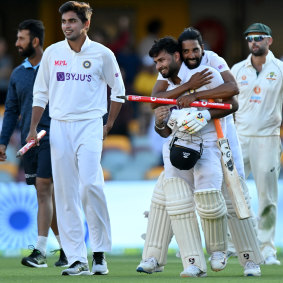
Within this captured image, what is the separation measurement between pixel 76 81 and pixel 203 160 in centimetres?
133

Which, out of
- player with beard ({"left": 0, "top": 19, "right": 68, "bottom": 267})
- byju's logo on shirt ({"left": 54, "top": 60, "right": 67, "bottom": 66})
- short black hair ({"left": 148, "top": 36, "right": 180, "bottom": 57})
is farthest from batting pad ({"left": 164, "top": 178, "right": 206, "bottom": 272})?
player with beard ({"left": 0, "top": 19, "right": 68, "bottom": 267})

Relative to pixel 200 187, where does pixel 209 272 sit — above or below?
below

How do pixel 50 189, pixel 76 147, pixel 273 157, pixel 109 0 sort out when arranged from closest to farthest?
pixel 76 147, pixel 50 189, pixel 273 157, pixel 109 0

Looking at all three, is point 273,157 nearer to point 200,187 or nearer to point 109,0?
point 200,187

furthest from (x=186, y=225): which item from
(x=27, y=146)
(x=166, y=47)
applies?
(x=27, y=146)

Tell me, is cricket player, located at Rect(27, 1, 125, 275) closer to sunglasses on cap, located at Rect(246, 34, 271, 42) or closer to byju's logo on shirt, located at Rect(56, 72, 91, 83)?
byju's logo on shirt, located at Rect(56, 72, 91, 83)

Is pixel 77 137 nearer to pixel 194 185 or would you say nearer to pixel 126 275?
pixel 194 185

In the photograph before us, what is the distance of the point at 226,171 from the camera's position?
27.1 ft

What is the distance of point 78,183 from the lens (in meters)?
8.93

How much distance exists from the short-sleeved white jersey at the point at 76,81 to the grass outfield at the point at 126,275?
131 centimetres

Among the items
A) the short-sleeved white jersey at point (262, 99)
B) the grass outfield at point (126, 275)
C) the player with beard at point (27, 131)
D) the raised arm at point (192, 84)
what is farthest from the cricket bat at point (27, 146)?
the short-sleeved white jersey at point (262, 99)

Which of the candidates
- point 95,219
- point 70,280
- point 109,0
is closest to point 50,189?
point 95,219

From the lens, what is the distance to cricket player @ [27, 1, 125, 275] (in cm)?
877

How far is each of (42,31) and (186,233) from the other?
3.01 meters
